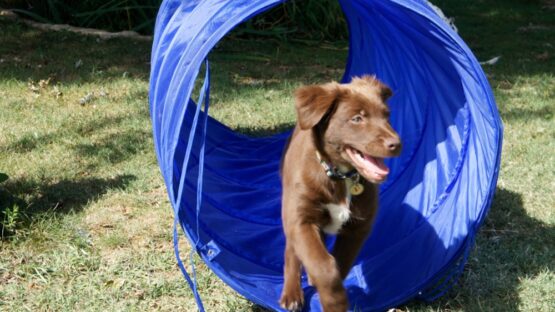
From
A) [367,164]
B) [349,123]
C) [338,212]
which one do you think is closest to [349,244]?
[338,212]

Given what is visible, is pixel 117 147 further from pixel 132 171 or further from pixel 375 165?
pixel 375 165

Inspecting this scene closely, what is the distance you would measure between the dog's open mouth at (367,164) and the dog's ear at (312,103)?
260 millimetres

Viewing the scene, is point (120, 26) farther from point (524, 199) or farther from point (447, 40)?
point (447, 40)

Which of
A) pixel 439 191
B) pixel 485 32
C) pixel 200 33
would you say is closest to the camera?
pixel 200 33

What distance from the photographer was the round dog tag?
12.8 feet

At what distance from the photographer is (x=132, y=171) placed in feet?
20.2

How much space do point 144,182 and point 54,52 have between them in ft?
15.4

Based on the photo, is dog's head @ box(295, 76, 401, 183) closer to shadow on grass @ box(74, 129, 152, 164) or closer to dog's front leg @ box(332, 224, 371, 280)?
dog's front leg @ box(332, 224, 371, 280)

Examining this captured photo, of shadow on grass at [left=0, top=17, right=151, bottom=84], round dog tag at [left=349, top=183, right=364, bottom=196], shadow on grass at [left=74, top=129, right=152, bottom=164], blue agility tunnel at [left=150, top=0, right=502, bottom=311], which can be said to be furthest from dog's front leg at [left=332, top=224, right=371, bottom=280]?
shadow on grass at [left=0, top=17, right=151, bottom=84]

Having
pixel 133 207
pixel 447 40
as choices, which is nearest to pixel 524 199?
pixel 447 40

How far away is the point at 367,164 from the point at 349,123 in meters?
0.22

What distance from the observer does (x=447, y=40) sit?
151 inches

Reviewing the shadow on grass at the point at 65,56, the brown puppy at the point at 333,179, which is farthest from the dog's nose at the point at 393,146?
the shadow on grass at the point at 65,56

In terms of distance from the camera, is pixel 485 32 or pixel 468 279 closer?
pixel 468 279
